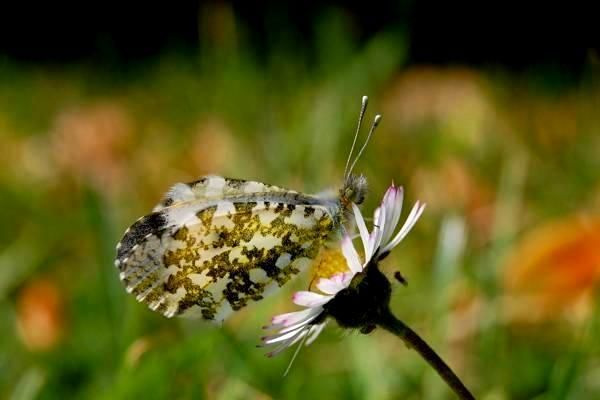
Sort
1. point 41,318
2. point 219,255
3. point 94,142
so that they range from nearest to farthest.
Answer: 1. point 219,255
2. point 41,318
3. point 94,142

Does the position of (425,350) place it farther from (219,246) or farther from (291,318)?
(219,246)

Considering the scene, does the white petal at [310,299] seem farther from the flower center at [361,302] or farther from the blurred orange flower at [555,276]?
the blurred orange flower at [555,276]

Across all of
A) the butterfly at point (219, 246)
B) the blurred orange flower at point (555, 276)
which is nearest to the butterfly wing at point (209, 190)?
the butterfly at point (219, 246)

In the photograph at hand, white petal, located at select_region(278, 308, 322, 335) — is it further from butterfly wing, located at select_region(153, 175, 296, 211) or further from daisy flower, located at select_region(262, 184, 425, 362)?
butterfly wing, located at select_region(153, 175, 296, 211)

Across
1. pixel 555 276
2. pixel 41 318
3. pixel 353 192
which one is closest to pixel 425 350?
pixel 353 192

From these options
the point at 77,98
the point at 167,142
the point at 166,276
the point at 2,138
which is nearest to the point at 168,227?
the point at 166,276

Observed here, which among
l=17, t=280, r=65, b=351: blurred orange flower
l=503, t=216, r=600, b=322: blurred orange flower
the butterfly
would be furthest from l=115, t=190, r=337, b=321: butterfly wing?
l=17, t=280, r=65, b=351: blurred orange flower
